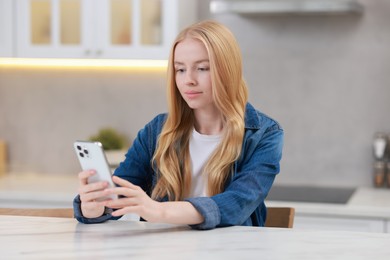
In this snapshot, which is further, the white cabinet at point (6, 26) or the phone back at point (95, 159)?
the white cabinet at point (6, 26)

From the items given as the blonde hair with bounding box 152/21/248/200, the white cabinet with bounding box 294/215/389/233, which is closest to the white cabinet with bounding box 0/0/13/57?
the white cabinet with bounding box 294/215/389/233

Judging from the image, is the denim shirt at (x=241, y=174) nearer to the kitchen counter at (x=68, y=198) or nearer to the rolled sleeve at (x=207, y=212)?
the rolled sleeve at (x=207, y=212)

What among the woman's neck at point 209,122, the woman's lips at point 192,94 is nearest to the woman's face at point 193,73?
the woman's lips at point 192,94

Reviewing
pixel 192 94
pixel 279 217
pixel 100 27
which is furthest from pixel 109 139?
→ pixel 192 94

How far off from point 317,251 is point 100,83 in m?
2.68

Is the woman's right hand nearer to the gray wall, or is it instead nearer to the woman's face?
the woman's face

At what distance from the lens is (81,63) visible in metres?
4.16

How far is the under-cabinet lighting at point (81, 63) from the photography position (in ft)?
13.3

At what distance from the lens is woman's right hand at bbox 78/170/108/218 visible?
1872 millimetres

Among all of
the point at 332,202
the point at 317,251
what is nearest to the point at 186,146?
the point at 317,251

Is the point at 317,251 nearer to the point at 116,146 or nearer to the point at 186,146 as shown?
the point at 186,146

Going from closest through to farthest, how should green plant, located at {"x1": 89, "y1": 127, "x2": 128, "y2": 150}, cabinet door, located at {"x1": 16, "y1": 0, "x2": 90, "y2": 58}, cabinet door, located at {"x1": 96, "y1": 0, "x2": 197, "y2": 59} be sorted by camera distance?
cabinet door, located at {"x1": 96, "y1": 0, "x2": 197, "y2": 59}
cabinet door, located at {"x1": 16, "y1": 0, "x2": 90, "y2": 58}
green plant, located at {"x1": 89, "y1": 127, "x2": 128, "y2": 150}

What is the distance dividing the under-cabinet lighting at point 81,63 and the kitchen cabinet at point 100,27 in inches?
8.3

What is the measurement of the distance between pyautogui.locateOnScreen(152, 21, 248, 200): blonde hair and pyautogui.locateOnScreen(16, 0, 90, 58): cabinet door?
171cm
